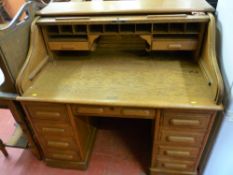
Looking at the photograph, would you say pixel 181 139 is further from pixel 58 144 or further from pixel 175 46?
pixel 58 144

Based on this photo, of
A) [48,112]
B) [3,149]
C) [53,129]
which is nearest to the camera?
[48,112]

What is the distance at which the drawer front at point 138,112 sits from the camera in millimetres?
1062

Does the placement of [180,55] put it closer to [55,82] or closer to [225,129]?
[225,129]

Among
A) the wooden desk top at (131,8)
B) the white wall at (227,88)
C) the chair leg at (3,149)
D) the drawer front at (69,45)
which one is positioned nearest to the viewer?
the white wall at (227,88)

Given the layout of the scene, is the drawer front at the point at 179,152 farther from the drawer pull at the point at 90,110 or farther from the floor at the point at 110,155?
the drawer pull at the point at 90,110

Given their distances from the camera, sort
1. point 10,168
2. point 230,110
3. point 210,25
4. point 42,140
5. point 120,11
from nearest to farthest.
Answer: point 230,110 < point 210,25 < point 120,11 < point 42,140 < point 10,168

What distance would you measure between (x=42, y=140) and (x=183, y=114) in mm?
990

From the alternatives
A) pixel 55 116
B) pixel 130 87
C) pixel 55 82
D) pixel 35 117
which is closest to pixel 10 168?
pixel 35 117

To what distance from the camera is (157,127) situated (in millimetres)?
1141

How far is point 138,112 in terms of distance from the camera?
1072 millimetres

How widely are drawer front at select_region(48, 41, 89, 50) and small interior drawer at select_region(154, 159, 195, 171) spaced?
962 mm

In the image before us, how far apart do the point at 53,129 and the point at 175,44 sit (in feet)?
3.22

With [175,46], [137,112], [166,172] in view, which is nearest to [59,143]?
[137,112]

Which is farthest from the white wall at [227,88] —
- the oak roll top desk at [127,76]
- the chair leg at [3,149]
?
the chair leg at [3,149]
